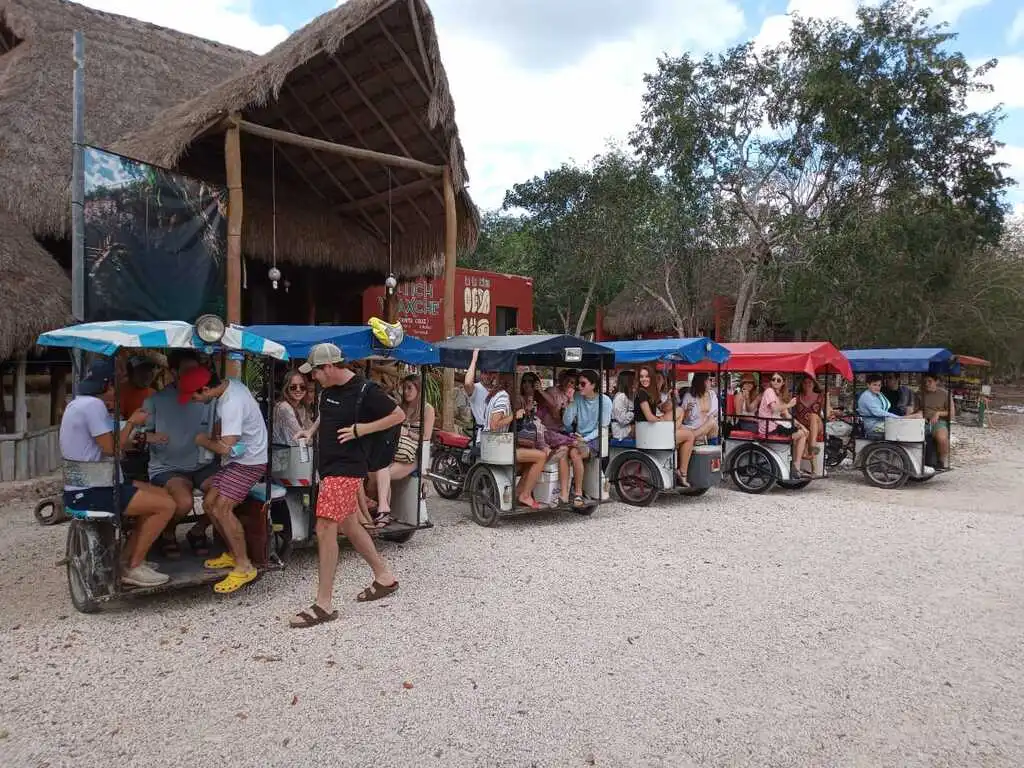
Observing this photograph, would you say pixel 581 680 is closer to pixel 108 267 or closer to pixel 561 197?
pixel 108 267

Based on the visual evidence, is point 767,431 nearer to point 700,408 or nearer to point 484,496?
point 700,408

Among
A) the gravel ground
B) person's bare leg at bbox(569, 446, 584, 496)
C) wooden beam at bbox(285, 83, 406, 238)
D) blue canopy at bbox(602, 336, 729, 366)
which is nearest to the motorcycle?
person's bare leg at bbox(569, 446, 584, 496)

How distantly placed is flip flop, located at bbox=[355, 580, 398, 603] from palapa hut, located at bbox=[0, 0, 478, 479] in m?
4.53

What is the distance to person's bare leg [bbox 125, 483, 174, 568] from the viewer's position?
192 inches

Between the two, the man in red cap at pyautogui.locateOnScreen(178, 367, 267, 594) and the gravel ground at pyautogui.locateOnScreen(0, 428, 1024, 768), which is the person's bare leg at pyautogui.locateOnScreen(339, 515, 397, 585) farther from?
the man in red cap at pyautogui.locateOnScreen(178, 367, 267, 594)

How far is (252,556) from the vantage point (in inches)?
214

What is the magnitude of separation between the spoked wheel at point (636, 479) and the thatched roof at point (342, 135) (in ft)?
16.1

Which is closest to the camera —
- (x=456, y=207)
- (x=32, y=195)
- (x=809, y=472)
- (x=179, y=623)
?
(x=179, y=623)

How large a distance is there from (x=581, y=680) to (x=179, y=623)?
2.65 m

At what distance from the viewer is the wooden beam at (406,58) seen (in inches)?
372

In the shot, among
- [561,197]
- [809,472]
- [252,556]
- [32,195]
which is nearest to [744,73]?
[561,197]

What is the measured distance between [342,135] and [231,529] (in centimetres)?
772

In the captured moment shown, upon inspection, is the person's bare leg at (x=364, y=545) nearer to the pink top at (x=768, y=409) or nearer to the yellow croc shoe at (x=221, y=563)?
the yellow croc shoe at (x=221, y=563)

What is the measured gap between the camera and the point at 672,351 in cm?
861
